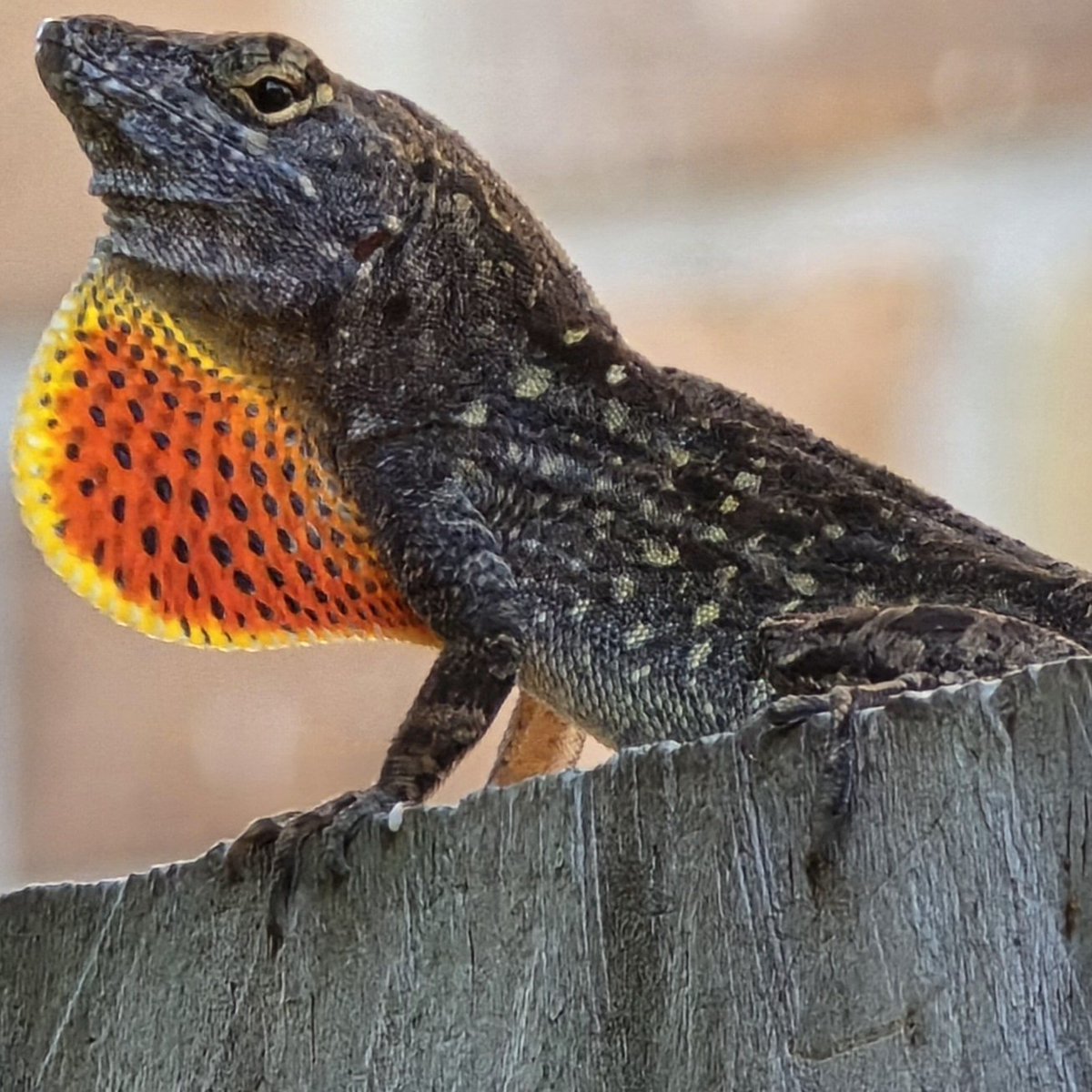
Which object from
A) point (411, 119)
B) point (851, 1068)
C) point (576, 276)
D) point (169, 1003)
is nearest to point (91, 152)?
point (411, 119)

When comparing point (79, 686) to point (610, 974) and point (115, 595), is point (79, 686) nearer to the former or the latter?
point (115, 595)

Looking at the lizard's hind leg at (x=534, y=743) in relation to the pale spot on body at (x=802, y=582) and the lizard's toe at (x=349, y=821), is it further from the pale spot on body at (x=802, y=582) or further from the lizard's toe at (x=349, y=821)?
the lizard's toe at (x=349, y=821)

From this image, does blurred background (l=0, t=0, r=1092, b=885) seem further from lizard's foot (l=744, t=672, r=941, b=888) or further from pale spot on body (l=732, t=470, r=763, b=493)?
lizard's foot (l=744, t=672, r=941, b=888)

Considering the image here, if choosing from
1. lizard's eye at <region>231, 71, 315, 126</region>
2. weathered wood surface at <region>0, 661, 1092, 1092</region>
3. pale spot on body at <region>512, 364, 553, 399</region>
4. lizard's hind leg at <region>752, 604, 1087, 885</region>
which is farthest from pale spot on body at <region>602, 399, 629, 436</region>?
weathered wood surface at <region>0, 661, 1092, 1092</region>

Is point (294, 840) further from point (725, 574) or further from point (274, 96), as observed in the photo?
point (274, 96)

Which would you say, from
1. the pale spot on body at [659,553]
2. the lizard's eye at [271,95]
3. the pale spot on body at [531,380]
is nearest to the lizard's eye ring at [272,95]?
the lizard's eye at [271,95]

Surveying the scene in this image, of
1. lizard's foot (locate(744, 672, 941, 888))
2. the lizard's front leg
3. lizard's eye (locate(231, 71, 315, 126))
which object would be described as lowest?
lizard's foot (locate(744, 672, 941, 888))

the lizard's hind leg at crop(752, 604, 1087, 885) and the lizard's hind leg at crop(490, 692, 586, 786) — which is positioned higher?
the lizard's hind leg at crop(490, 692, 586, 786)
